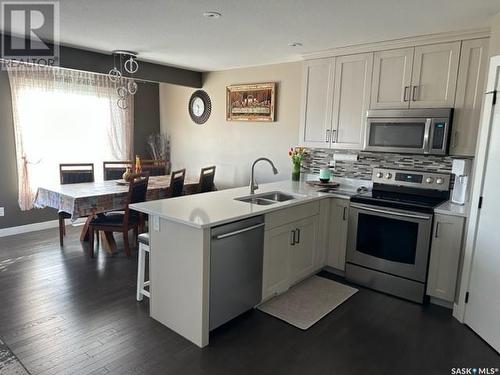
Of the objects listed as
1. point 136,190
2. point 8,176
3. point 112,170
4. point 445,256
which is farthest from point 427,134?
point 8,176

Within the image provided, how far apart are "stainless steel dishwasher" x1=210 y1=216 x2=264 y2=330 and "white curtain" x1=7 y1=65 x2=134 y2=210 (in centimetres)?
358

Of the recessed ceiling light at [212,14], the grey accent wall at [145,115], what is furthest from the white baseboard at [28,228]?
the recessed ceiling light at [212,14]

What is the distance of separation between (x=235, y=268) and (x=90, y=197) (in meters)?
2.06

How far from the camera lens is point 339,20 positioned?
2736mm

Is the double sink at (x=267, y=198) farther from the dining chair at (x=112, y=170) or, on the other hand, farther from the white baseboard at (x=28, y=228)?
the white baseboard at (x=28, y=228)

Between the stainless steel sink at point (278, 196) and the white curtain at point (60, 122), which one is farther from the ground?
the white curtain at point (60, 122)

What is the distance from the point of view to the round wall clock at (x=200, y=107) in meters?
5.45

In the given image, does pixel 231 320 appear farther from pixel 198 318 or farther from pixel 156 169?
Result: pixel 156 169

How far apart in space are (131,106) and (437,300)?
17.4 ft

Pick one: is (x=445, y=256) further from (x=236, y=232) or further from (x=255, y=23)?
(x=255, y=23)

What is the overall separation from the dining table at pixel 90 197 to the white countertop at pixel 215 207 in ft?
3.92

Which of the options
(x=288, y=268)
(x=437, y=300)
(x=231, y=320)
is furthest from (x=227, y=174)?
(x=437, y=300)

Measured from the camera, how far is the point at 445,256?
2.88m
